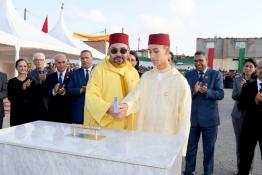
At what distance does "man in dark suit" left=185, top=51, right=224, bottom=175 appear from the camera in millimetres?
3953

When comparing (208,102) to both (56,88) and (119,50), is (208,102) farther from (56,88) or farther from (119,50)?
(56,88)

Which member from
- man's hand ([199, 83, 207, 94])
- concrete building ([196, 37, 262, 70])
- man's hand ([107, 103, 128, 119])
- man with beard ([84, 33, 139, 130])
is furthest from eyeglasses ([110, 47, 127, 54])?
concrete building ([196, 37, 262, 70])

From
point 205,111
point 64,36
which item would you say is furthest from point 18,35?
point 205,111

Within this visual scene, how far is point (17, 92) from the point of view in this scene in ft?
14.0

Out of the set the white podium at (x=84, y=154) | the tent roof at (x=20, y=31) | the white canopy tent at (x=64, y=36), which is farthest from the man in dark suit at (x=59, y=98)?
the white canopy tent at (x=64, y=36)

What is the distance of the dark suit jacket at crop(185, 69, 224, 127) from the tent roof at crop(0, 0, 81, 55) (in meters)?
6.98

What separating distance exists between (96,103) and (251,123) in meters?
2.02

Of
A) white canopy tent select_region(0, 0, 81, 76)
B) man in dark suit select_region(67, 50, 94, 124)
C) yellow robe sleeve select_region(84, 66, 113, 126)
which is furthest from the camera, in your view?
white canopy tent select_region(0, 0, 81, 76)

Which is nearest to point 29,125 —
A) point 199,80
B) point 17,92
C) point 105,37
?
point 17,92

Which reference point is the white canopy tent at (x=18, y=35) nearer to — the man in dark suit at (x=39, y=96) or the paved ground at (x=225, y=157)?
the paved ground at (x=225, y=157)

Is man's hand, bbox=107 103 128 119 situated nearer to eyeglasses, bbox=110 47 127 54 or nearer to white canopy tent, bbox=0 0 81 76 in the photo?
eyeglasses, bbox=110 47 127 54

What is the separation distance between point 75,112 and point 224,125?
18.4 feet

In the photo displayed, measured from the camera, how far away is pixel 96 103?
2836 millimetres

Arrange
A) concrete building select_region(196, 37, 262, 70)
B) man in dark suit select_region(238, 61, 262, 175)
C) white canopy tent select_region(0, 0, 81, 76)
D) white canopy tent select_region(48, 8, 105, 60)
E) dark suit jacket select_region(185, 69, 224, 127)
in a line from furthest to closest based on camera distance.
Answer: concrete building select_region(196, 37, 262, 70) → white canopy tent select_region(48, 8, 105, 60) → white canopy tent select_region(0, 0, 81, 76) → dark suit jacket select_region(185, 69, 224, 127) → man in dark suit select_region(238, 61, 262, 175)
